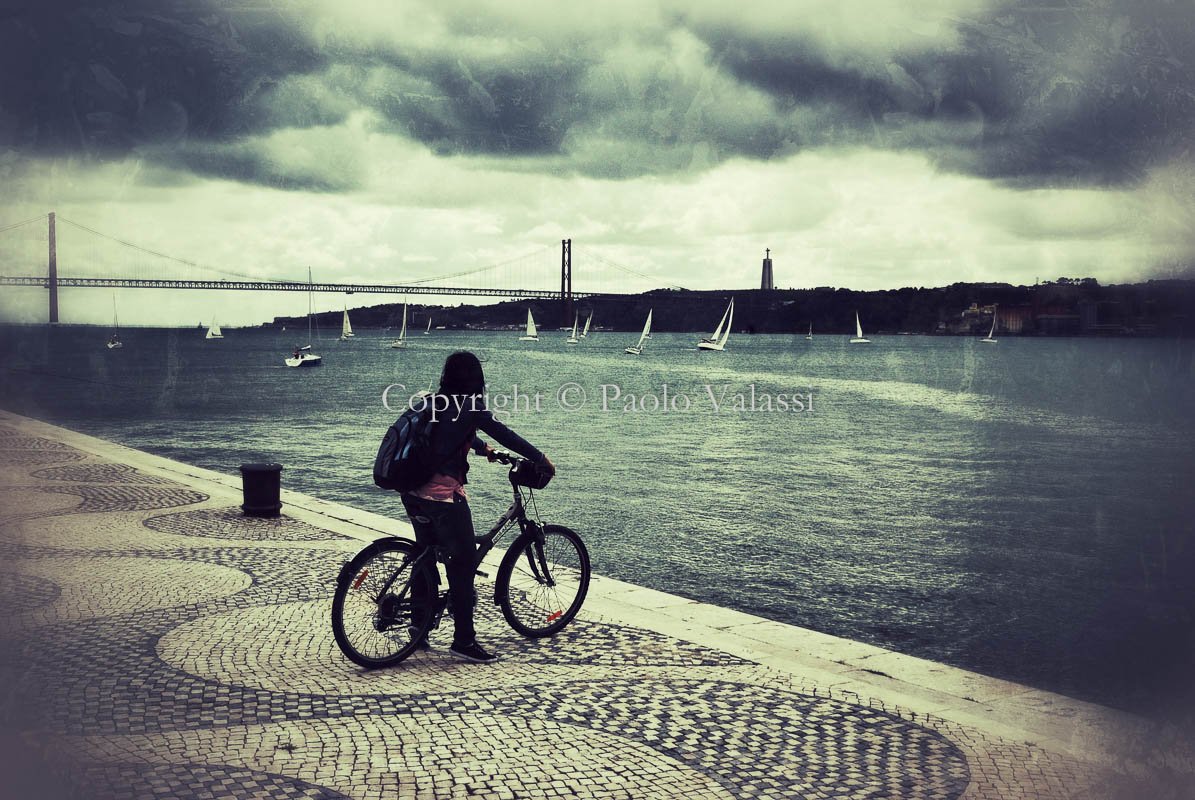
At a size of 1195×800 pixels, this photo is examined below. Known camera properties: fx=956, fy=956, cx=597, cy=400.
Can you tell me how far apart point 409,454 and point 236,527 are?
4.66 metres

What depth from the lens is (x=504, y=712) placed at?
4.35 m

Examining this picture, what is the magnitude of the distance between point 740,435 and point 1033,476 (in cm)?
957

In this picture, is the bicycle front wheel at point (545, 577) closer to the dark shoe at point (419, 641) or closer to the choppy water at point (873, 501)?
the dark shoe at point (419, 641)

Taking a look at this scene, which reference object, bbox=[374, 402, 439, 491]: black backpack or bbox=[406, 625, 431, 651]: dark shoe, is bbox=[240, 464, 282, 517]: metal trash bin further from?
bbox=[374, 402, 439, 491]: black backpack

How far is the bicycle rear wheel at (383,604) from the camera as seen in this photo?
4926mm

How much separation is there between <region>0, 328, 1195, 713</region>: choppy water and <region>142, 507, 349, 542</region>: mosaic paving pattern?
1.81 m

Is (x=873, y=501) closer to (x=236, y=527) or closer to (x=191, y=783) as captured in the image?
(x=236, y=527)

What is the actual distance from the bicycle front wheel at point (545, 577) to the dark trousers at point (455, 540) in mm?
498

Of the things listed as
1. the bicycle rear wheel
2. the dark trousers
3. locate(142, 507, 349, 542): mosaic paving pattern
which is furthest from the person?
locate(142, 507, 349, 542): mosaic paving pattern

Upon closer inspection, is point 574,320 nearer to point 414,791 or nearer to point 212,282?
point 212,282

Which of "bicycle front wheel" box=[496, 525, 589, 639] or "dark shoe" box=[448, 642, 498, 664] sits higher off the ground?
"bicycle front wheel" box=[496, 525, 589, 639]

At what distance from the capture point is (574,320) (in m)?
115

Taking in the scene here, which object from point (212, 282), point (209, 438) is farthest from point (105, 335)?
point (209, 438)

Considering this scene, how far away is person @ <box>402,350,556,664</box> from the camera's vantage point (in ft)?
16.0
